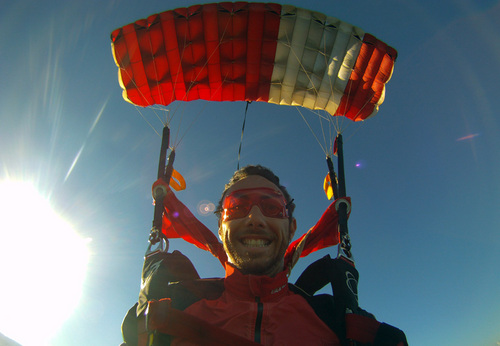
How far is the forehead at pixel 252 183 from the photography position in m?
2.92

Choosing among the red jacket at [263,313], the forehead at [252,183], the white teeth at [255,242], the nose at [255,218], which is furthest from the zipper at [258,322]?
the forehead at [252,183]

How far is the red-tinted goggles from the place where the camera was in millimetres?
2680

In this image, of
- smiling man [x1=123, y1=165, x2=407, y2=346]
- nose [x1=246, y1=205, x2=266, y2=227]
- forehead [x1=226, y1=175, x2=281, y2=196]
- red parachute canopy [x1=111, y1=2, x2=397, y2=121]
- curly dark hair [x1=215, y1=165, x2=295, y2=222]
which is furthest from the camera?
red parachute canopy [x1=111, y1=2, x2=397, y2=121]

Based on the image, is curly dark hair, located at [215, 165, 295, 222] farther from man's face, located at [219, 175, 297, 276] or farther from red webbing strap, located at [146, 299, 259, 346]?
red webbing strap, located at [146, 299, 259, 346]

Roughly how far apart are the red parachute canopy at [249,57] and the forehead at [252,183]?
160 inches

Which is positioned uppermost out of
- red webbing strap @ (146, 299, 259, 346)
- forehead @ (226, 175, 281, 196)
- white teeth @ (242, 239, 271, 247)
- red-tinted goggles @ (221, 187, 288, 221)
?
forehead @ (226, 175, 281, 196)

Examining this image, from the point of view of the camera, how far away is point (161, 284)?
2.45 m

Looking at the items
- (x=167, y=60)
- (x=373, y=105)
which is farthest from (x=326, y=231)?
(x=167, y=60)

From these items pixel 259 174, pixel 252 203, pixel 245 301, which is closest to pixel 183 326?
pixel 245 301

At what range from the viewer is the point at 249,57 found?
22.5ft

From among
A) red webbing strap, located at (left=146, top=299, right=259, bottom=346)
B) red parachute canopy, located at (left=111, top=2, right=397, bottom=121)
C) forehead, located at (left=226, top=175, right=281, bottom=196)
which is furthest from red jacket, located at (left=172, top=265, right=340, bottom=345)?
red parachute canopy, located at (left=111, top=2, right=397, bottom=121)

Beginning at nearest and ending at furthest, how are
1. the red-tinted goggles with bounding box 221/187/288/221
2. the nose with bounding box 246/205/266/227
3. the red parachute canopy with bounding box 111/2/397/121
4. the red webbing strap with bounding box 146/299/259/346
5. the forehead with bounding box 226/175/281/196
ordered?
the red webbing strap with bounding box 146/299/259/346
the nose with bounding box 246/205/266/227
the red-tinted goggles with bounding box 221/187/288/221
the forehead with bounding box 226/175/281/196
the red parachute canopy with bounding box 111/2/397/121

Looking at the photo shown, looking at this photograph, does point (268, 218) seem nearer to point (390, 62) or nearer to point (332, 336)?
point (332, 336)

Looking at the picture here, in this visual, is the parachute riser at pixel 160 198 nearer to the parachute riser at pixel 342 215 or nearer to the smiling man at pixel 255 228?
the smiling man at pixel 255 228
